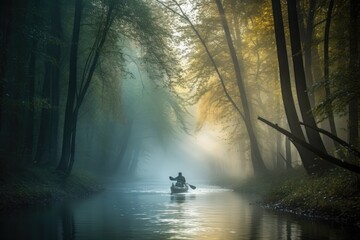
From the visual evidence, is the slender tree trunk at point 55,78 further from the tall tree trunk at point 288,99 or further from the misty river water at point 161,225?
the tall tree trunk at point 288,99

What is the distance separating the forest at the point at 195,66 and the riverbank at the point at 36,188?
246 mm

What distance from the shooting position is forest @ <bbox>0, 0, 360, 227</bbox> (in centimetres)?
1942

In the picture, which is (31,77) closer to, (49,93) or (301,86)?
(49,93)

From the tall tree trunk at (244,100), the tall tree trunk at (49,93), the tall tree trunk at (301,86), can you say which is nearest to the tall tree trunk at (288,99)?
the tall tree trunk at (301,86)

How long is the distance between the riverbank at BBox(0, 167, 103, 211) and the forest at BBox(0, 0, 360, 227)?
0.25m

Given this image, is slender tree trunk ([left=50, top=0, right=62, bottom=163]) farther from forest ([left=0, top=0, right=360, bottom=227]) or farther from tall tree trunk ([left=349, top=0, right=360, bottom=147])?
→ tall tree trunk ([left=349, top=0, right=360, bottom=147])

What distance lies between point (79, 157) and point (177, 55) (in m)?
21.0

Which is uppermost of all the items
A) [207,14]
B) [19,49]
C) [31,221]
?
[207,14]

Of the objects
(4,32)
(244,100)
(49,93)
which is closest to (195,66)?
(244,100)

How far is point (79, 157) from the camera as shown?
50.5 meters

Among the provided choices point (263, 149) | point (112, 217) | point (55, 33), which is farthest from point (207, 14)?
point (112, 217)

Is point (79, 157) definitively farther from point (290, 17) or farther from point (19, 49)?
point (290, 17)

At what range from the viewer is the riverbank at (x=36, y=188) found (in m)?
19.7

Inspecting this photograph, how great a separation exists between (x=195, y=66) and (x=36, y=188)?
15559 mm
